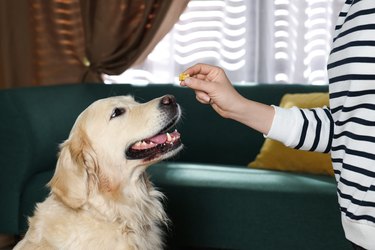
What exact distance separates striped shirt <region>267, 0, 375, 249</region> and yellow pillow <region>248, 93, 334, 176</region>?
5.90 feet

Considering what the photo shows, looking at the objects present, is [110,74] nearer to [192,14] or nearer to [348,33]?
[192,14]

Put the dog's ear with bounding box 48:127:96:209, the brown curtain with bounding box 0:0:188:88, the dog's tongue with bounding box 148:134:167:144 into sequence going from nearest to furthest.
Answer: the dog's ear with bounding box 48:127:96:209
the dog's tongue with bounding box 148:134:167:144
the brown curtain with bounding box 0:0:188:88

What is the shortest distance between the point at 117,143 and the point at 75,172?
18cm

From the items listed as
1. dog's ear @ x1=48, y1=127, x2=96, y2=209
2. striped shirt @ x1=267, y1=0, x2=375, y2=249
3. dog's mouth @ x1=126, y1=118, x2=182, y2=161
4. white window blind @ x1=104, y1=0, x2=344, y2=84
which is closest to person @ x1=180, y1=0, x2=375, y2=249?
striped shirt @ x1=267, y1=0, x2=375, y2=249

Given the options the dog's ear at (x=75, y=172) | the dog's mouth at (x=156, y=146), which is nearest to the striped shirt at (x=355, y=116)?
the dog's mouth at (x=156, y=146)

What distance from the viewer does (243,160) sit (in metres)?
3.35

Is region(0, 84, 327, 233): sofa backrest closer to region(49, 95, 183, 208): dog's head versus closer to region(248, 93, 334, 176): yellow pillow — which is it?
region(248, 93, 334, 176): yellow pillow

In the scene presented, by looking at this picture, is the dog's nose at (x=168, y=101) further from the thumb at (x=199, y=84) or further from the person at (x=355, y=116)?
the person at (x=355, y=116)

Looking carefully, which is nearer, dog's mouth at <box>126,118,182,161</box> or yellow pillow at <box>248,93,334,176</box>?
dog's mouth at <box>126,118,182,161</box>

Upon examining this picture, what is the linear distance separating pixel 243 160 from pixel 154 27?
1.06 metres

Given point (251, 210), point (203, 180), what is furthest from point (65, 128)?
point (251, 210)

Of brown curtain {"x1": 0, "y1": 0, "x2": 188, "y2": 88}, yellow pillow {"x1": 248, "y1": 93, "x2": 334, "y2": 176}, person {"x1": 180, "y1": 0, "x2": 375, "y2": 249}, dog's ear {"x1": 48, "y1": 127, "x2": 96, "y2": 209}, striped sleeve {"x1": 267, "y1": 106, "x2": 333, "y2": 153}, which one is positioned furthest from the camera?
brown curtain {"x1": 0, "y1": 0, "x2": 188, "y2": 88}

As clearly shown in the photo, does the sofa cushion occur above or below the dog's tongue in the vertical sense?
below

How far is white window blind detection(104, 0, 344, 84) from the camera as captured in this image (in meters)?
3.55
